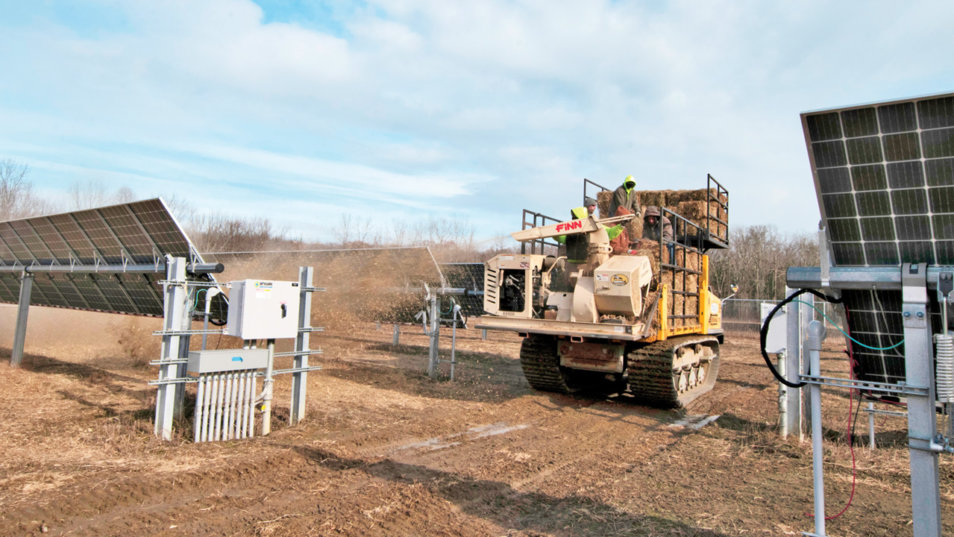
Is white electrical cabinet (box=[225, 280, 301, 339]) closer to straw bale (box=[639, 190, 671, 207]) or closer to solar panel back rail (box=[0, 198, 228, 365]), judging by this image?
solar panel back rail (box=[0, 198, 228, 365])

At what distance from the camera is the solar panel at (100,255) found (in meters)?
7.96

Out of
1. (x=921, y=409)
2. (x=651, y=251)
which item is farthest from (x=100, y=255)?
(x=921, y=409)

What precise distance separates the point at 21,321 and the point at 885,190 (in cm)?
1434

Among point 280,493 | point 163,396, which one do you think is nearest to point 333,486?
point 280,493

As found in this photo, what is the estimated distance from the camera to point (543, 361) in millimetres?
9828

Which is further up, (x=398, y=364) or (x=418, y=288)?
(x=418, y=288)

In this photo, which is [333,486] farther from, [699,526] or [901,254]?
[901,254]

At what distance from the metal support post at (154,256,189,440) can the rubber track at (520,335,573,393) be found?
212 inches

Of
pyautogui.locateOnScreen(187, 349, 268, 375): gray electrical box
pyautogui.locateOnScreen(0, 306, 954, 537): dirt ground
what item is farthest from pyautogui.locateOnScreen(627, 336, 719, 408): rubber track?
pyautogui.locateOnScreen(187, 349, 268, 375): gray electrical box

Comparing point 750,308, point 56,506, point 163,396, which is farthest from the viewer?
point 750,308

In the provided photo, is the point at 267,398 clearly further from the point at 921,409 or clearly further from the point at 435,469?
the point at 921,409

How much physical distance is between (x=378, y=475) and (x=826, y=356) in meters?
20.3

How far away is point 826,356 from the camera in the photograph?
20.4 meters

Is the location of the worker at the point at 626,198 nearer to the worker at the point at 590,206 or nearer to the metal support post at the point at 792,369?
the worker at the point at 590,206
